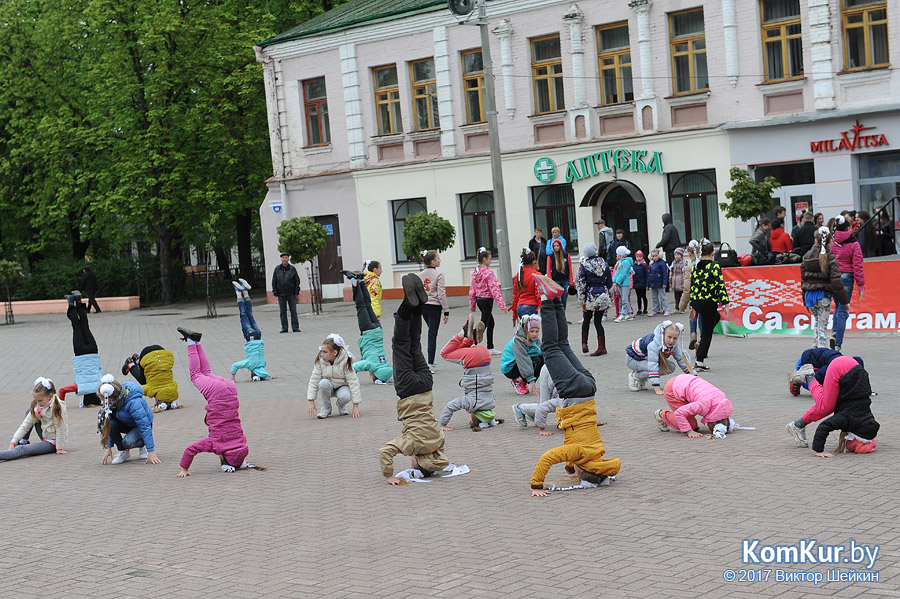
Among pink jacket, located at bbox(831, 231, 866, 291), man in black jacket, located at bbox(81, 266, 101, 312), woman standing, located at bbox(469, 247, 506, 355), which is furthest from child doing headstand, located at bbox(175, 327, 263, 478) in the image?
man in black jacket, located at bbox(81, 266, 101, 312)

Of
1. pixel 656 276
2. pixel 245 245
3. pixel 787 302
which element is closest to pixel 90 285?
pixel 245 245

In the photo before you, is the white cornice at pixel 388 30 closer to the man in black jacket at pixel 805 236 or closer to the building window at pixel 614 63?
the building window at pixel 614 63

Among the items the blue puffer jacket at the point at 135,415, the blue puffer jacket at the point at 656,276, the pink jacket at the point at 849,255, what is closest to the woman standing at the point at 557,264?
the blue puffer jacket at the point at 656,276

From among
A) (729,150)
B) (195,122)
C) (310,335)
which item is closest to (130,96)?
(195,122)

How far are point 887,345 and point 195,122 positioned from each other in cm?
2890

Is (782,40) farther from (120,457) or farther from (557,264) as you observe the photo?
(120,457)

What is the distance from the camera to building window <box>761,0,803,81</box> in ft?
84.2

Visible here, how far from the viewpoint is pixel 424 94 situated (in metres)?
32.6

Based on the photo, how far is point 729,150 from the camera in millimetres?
26688

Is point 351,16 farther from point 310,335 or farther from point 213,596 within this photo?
point 213,596

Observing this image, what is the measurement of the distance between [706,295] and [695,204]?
43.0ft

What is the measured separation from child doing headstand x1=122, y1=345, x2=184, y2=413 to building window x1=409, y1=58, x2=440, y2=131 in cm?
1860

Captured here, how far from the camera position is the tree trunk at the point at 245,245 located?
144ft

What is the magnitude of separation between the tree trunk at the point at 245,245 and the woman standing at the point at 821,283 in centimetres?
3215
